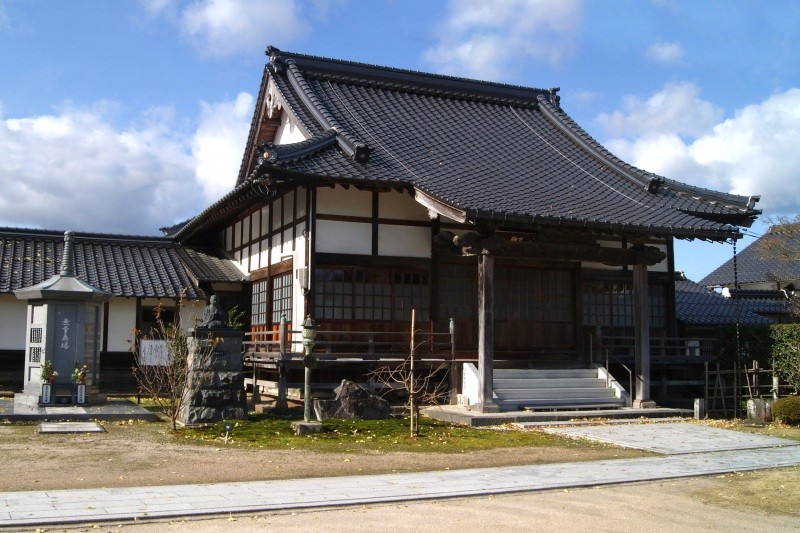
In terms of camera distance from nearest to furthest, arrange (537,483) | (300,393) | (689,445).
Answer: (537,483) < (689,445) < (300,393)

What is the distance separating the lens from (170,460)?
453 inches

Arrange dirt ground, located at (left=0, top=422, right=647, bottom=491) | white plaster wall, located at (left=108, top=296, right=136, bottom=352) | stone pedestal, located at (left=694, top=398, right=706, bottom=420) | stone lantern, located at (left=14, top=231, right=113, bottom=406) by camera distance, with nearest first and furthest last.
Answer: dirt ground, located at (left=0, top=422, right=647, bottom=491), stone lantern, located at (left=14, top=231, right=113, bottom=406), stone pedestal, located at (left=694, top=398, right=706, bottom=420), white plaster wall, located at (left=108, top=296, right=136, bottom=352)

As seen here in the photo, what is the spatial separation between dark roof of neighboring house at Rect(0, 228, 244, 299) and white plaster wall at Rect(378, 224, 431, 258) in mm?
6599

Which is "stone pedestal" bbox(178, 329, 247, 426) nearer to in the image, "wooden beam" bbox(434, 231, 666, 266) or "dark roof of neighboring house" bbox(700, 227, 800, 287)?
"wooden beam" bbox(434, 231, 666, 266)

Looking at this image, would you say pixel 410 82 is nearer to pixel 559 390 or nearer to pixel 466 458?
pixel 559 390

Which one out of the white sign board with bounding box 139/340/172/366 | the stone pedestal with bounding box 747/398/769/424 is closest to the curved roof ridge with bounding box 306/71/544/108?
the white sign board with bounding box 139/340/172/366

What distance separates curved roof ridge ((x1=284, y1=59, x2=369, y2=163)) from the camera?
1825 centimetres

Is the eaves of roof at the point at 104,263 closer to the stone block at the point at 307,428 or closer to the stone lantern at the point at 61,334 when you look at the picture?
the stone lantern at the point at 61,334

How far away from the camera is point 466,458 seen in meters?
12.5

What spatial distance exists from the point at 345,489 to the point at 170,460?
3.27 meters

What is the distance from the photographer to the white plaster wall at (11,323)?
71.5 feet

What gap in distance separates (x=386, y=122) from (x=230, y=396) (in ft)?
33.1

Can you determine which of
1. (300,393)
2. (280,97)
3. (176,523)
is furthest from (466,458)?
(280,97)

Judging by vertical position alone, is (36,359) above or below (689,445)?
above
